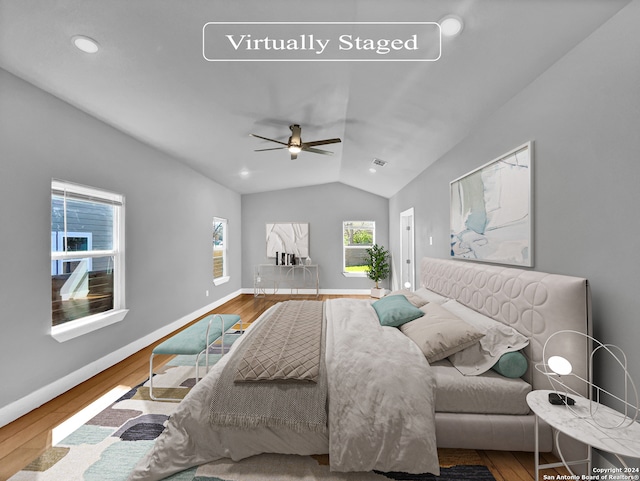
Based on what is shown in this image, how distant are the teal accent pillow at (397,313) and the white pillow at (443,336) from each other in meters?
0.22

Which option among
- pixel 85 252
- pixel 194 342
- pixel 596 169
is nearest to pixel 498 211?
pixel 596 169

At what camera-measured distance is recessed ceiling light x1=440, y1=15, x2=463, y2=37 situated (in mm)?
1637

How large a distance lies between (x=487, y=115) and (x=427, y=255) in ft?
6.99

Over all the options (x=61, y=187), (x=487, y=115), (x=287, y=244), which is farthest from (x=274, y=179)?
(x=487, y=115)

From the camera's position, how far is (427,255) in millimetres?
4176

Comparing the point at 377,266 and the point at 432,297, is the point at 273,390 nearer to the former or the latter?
the point at 432,297

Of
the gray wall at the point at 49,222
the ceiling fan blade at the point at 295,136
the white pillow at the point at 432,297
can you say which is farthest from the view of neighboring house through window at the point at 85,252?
the white pillow at the point at 432,297

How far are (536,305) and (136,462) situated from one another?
264cm

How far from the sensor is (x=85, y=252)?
2838 millimetres

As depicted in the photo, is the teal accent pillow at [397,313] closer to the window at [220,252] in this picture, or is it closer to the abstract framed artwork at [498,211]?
the abstract framed artwork at [498,211]

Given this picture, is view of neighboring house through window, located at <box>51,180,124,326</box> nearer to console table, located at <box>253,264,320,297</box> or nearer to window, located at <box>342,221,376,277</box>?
console table, located at <box>253,264,320,297</box>

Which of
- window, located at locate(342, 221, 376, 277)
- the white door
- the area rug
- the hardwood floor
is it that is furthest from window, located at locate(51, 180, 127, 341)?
window, located at locate(342, 221, 376, 277)

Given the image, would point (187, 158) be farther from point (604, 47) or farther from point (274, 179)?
point (604, 47)

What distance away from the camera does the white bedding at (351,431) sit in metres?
1.55
